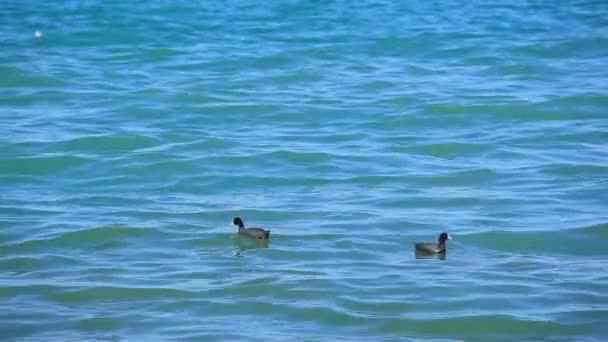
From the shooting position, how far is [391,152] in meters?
18.8

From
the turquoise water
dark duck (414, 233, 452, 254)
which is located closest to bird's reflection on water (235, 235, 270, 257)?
the turquoise water

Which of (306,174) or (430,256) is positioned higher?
(306,174)

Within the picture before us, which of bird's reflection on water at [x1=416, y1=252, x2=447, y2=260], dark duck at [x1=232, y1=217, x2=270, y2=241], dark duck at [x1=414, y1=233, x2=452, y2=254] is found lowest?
bird's reflection on water at [x1=416, y1=252, x2=447, y2=260]

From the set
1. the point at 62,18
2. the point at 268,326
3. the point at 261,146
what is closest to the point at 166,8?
the point at 62,18

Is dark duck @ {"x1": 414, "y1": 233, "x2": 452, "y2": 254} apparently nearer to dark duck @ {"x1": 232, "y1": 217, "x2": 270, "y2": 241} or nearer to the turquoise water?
the turquoise water

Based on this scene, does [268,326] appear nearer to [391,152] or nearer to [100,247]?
[100,247]

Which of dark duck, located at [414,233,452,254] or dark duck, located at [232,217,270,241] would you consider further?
dark duck, located at [232,217,270,241]

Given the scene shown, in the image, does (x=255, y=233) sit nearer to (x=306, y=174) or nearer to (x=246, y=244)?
(x=246, y=244)

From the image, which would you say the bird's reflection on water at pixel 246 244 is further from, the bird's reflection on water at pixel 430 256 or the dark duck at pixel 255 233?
the bird's reflection on water at pixel 430 256

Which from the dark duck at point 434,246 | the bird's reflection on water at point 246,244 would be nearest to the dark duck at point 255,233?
the bird's reflection on water at point 246,244

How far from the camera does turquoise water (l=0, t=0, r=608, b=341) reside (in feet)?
39.6

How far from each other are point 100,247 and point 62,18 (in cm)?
1779

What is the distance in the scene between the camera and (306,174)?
17.5 metres

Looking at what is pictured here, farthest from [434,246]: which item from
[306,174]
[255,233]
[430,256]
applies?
[306,174]
